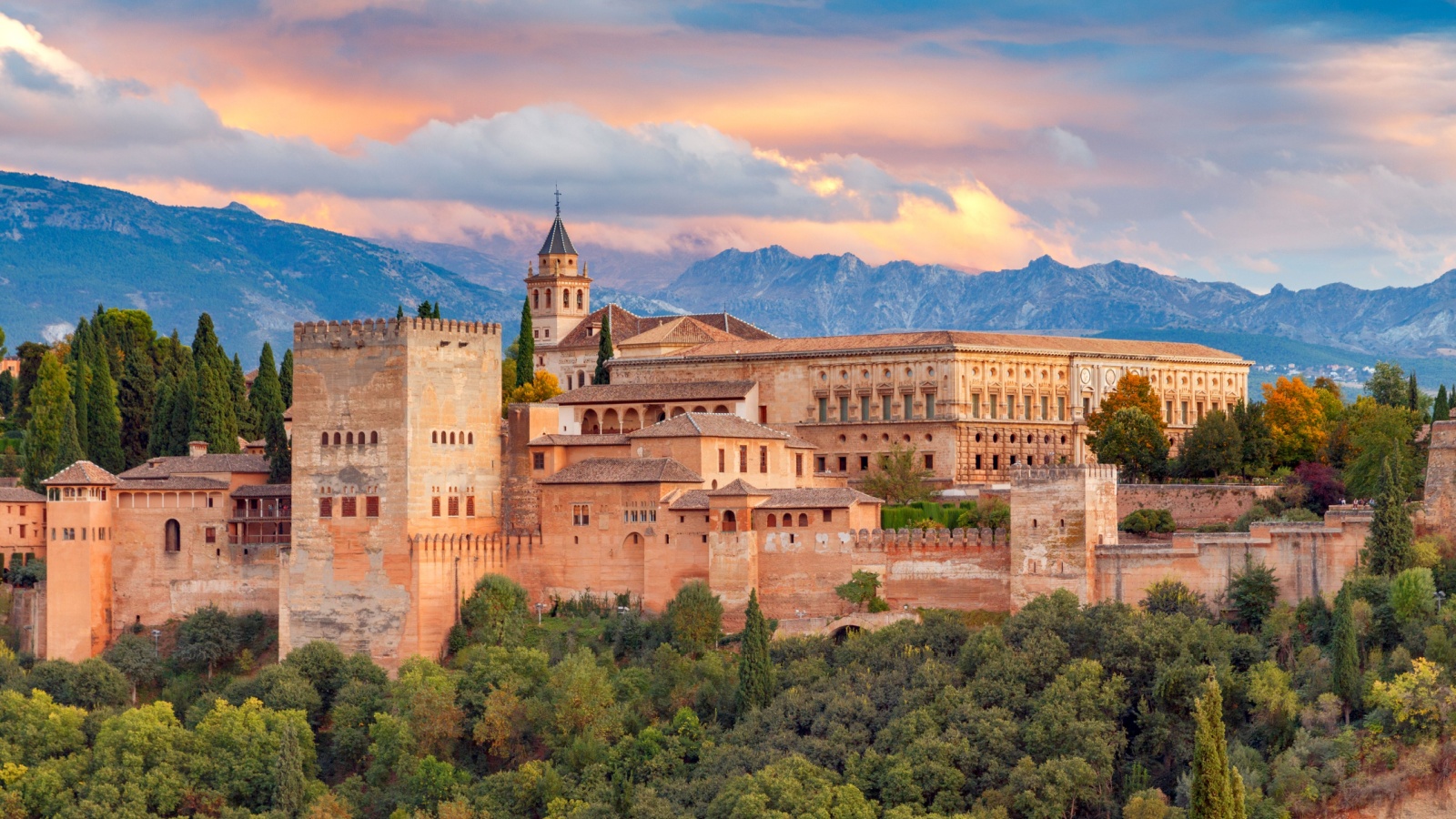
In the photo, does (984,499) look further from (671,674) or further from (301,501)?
(301,501)

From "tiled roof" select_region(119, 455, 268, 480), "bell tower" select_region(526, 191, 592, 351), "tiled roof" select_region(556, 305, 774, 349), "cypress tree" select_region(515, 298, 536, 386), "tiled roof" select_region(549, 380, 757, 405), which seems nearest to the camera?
"tiled roof" select_region(119, 455, 268, 480)

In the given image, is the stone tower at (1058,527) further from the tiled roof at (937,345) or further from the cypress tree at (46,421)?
the cypress tree at (46,421)

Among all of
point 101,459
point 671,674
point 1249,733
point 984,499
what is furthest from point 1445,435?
point 101,459

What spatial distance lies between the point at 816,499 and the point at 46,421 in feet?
107

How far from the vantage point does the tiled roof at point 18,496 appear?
196ft

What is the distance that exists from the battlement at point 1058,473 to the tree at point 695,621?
8.71m

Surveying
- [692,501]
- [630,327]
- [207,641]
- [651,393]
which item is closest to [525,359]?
[630,327]

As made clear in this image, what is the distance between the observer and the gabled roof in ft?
325

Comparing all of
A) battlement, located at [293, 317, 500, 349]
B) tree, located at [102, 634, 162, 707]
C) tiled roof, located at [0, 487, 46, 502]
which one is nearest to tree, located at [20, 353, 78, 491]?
tiled roof, located at [0, 487, 46, 502]

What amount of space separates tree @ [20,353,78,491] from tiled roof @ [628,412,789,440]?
67.9 feet

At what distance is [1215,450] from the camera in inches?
2479

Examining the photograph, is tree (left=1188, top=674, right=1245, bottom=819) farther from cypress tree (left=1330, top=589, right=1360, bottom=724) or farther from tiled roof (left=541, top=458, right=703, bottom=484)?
tiled roof (left=541, top=458, right=703, bottom=484)

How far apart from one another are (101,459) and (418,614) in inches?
771

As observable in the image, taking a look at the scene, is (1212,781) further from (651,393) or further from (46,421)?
(46,421)
